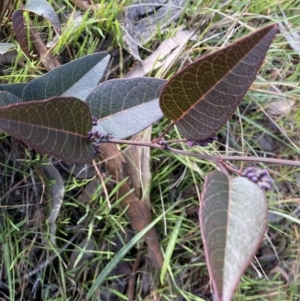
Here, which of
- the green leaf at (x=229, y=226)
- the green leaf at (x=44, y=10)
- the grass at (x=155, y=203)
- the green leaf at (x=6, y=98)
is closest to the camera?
the green leaf at (x=229, y=226)

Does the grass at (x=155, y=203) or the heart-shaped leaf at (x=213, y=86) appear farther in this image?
the grass at (x=155, y=203)

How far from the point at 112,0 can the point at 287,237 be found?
2.38 feet

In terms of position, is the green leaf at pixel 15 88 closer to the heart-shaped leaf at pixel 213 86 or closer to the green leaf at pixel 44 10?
the green leaf at pixel 44 10

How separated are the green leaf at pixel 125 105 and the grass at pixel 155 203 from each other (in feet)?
1.00

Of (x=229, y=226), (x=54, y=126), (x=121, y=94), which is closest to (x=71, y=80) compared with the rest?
(x=121, y=94)

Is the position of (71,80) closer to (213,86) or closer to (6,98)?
(6,98)

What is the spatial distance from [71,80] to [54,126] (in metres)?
0.19

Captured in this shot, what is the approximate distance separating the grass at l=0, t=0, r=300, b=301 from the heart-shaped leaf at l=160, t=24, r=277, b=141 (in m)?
0.45

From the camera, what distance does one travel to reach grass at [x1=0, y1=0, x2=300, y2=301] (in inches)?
40.0

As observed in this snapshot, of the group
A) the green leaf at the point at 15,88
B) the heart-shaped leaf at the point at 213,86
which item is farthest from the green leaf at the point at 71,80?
the heart-shaped leaf at the point at 213,86

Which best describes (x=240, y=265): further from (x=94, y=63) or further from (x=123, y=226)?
(x=123, y=226)

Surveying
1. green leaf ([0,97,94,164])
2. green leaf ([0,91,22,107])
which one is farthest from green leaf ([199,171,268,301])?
green leaf ([0,91,22,107])

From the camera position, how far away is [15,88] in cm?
72

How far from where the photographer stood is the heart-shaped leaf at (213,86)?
0.47 meters
